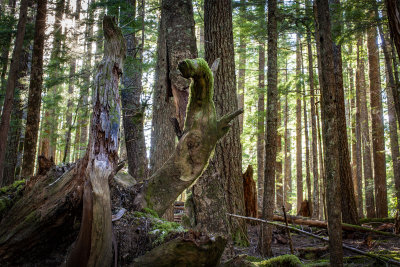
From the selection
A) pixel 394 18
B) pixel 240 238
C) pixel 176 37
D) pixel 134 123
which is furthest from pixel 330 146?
pixel 134 123

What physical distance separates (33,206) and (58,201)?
425 mm

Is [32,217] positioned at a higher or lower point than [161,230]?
higher

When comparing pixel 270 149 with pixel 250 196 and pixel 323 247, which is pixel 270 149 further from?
pixel 250 196

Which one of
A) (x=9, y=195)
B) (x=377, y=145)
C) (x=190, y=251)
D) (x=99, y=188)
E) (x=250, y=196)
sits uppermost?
(x=377, y=145)

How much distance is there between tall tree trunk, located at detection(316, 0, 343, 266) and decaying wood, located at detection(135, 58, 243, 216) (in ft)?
3.98

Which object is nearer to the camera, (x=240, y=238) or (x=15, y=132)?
(x=240, y=238)

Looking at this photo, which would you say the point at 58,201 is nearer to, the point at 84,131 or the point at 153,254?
the point at 153,254

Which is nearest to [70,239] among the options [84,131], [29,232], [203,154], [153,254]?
[29,232]

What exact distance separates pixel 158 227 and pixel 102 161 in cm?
83

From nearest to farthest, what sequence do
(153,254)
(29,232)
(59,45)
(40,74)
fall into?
1. (153,254)
2. (29,232)
3. (40,74)
4. (59,45)

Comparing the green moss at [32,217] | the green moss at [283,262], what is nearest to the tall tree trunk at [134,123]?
the green moss at [283,262]

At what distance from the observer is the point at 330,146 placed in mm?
3580

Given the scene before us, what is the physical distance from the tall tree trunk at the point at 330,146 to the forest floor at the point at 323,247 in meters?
1.04

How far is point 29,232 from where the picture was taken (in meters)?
2.81
